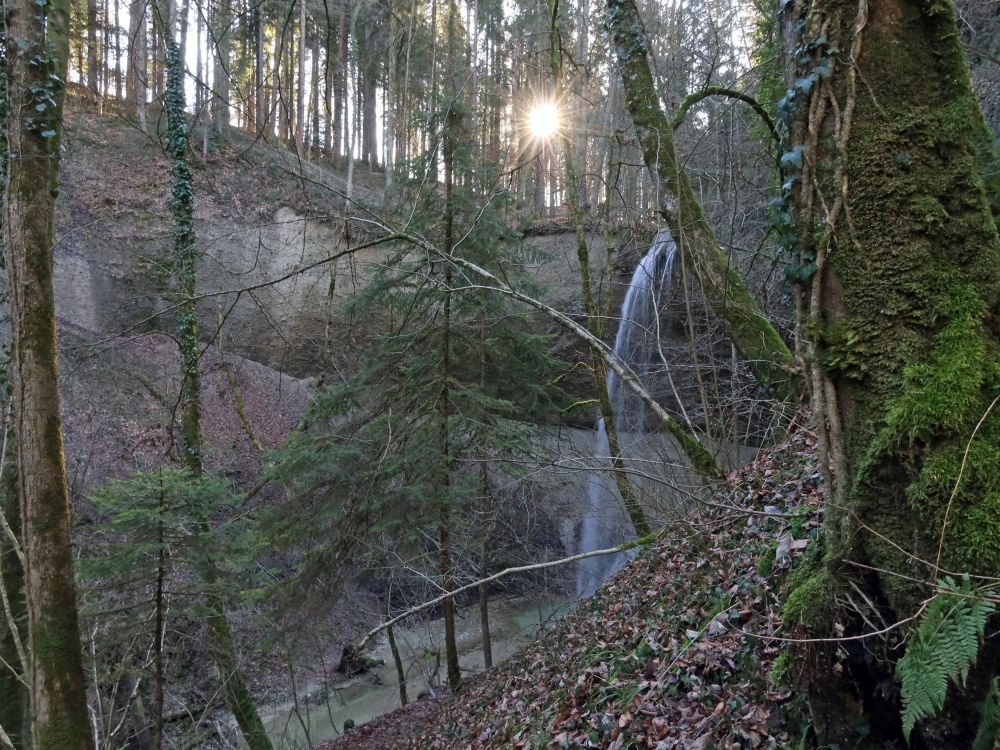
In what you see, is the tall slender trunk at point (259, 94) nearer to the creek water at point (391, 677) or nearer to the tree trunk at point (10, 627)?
the tree trunk at point (10, 627)

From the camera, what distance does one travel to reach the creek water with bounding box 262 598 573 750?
10477 mm

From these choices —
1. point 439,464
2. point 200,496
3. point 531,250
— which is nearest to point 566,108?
point 531,250

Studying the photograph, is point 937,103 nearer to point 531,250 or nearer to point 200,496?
point 200,496

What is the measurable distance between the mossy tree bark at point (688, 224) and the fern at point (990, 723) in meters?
4.02

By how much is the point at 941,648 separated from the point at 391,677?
12554mm

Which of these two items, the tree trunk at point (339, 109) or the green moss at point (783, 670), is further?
the tree trunk at point (339, 109)

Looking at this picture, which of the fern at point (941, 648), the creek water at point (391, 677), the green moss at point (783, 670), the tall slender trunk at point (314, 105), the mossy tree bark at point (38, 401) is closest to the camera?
the fern at point (941, 648)

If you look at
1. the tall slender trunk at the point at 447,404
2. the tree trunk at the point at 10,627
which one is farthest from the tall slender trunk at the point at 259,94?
the tree trunk at the point at 10,627

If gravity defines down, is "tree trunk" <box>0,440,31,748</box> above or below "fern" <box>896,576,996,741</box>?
below

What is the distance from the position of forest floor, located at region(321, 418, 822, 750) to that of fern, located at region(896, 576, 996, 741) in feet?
1.52

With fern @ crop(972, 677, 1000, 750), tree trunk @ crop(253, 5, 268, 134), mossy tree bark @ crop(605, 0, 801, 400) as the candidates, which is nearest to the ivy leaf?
fern @ crop(972, 677, 1000, 750)

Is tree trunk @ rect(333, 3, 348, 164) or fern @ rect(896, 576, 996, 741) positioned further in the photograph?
tree trunk @ rect(333, 3, 348, 164)

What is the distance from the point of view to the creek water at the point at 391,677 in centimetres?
1048

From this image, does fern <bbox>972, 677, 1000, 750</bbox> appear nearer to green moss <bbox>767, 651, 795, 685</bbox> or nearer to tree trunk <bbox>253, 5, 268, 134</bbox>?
green moss <bbox>767, 651, 795, 685</bbox>
